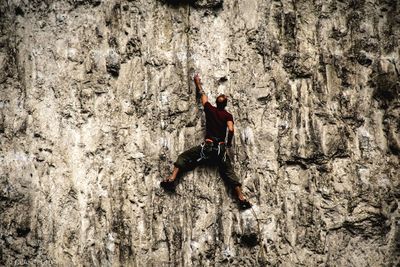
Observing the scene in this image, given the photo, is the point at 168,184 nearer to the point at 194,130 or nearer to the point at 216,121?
the point at 194,130

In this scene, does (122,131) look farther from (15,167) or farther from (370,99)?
(370,99)

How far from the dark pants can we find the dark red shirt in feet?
0.74

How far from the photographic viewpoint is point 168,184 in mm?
8695

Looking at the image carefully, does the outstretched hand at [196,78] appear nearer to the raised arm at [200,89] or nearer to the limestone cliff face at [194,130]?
the raised arm at [200,89]

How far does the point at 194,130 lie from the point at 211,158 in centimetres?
82

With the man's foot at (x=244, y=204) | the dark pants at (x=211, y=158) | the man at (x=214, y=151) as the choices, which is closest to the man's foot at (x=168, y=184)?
the man at (x=214, y=151)

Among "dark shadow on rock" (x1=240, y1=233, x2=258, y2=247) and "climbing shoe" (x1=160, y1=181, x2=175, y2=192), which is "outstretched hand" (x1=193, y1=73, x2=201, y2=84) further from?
"dark shadow on rock" (x1=240, y1=233, x2=258, y2=247)

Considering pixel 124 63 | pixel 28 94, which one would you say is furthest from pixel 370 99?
pixel 28 94

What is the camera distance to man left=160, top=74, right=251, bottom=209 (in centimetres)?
815

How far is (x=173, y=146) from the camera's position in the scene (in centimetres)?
902

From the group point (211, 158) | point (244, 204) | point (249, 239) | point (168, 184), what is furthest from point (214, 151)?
point (249, 239)

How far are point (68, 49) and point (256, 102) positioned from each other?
477 centimetres

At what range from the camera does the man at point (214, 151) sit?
26.7 ft

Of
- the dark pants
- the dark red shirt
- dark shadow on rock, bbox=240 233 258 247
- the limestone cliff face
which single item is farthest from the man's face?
dark shadow on rock, bbox=240 233 258 247
